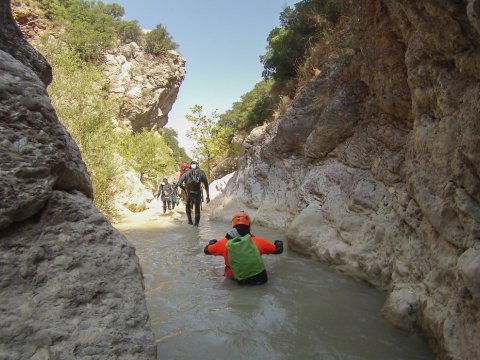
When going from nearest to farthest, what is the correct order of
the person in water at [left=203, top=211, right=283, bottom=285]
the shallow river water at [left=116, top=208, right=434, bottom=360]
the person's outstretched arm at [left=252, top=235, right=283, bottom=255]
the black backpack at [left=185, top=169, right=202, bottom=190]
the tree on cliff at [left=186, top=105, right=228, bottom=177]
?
the shallow river water at [left=116, top=208, right=434, bottom=360], the person in water at [left=203, top=211, right=283, bottom=285], the person's outstretched arm at [left=252, top=235, right=283, bottom=255], the black backpack at [left=185, top=169, right=202, bottom=190], the tree on cliff at [left=186, top=105, right=228, bottom=177]

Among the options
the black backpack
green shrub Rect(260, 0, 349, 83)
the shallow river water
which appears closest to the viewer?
the shallow river water

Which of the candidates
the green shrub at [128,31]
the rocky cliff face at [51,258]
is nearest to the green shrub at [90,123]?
the rocky cliff face at [51,258]

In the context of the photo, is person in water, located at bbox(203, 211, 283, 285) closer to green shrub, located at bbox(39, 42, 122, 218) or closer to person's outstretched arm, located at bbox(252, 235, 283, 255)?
person's outstretched arm, located at bbox(252, 235, 283, 255)

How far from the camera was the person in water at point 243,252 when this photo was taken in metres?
5.97

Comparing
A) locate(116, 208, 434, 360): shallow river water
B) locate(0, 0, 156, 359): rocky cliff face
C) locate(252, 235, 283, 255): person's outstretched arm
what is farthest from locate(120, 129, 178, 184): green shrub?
locate(0, 0, 156, 359): rocky cliff face

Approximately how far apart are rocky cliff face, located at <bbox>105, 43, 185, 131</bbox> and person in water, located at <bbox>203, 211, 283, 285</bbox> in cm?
3054

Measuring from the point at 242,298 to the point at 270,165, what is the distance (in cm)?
847

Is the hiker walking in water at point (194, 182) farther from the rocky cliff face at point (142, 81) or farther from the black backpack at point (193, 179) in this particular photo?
the rocky cliff face at point (142, 81)

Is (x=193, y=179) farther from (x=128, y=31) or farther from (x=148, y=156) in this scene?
(x=128, y=31)

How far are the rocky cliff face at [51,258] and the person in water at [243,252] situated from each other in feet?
10.1

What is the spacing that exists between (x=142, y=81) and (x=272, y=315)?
35.8 metres

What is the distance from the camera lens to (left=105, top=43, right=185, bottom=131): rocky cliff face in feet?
117

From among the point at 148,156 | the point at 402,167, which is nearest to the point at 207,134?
the point at 148,156

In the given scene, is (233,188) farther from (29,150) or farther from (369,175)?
(29,150)
